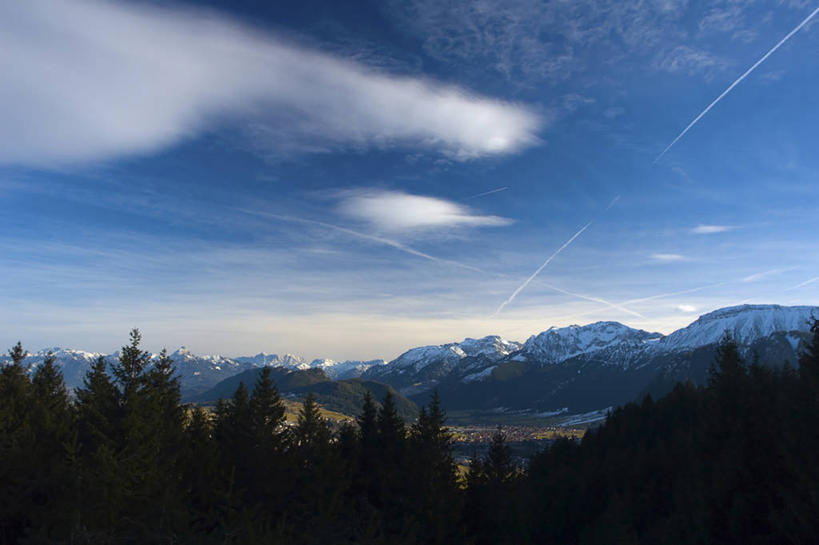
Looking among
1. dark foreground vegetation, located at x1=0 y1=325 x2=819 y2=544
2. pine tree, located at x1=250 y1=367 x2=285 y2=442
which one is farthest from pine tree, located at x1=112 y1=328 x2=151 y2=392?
pine tree, located at x1=250 y1=367 x2=285 y2=442

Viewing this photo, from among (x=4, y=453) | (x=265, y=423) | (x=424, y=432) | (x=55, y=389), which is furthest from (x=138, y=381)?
(x=55, y=389)

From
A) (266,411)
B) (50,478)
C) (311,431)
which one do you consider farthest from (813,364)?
(50,478)

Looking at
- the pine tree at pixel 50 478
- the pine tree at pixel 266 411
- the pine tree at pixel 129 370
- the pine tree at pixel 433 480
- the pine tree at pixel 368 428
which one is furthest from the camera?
the pine tree at pixel 368 428

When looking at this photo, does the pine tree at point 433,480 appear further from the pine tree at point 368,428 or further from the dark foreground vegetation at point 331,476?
the pine tree at point 368,428

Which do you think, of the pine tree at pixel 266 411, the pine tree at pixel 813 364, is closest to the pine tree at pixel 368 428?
the pine tree at pixel 266 411

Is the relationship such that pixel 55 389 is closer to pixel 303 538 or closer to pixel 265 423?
pixel 265 423

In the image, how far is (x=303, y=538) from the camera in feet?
52.3

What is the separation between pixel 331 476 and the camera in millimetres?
40688

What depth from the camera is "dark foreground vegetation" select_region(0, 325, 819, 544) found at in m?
20.3

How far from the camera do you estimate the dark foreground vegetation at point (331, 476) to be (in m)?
20.3

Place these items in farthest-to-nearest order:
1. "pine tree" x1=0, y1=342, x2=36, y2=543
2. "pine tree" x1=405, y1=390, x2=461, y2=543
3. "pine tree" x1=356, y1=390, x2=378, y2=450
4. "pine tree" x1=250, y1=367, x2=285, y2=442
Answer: "pine tree" x1=356, y1=390, x2=378, y2=450
"pine tree" x1=250, y1=367, x2=285, y2=442
"pine tree" x1=405, y1=390, x2=461, y2=543
"pine tree" x1=0, y1=342, x2=36, y2=543

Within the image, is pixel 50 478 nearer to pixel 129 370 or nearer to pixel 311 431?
pixel 129 370

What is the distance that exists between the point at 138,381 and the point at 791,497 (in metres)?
44.9

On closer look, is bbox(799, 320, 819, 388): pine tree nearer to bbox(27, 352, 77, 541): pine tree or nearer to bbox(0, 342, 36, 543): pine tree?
bbox(27, 352, 77, 541): pine tree
